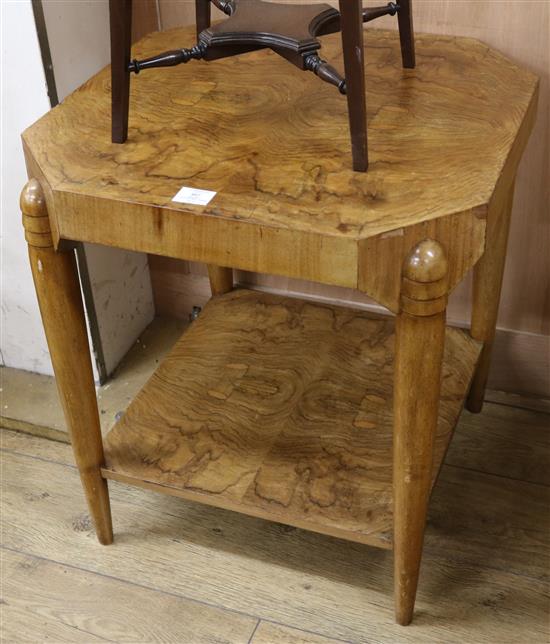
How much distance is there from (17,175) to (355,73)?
67 cm

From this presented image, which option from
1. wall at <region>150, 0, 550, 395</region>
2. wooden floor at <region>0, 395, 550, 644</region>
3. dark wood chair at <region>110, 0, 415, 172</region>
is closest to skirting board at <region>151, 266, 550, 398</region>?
wall at <region>150, 0, 550, 395</region>

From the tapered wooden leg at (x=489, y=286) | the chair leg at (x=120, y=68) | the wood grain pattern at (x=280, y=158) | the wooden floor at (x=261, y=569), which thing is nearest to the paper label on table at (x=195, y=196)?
the wood grain pattern at (x=280, y=158)

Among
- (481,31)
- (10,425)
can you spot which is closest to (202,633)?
(10,425)

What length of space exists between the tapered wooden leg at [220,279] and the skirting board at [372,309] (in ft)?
→ 0.29

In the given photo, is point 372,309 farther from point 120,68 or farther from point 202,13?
point 120,68

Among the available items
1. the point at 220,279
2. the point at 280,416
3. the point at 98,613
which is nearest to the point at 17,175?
the point at 220,279

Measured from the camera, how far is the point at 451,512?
1334mm

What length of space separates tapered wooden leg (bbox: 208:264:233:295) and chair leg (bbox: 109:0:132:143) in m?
0.48

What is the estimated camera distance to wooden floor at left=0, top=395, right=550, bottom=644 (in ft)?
3.89

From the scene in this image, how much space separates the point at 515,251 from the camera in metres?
1.42

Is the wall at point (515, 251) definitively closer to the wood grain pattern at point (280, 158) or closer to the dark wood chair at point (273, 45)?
the wood grain pattern at point (280, 158)

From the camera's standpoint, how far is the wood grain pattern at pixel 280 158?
88 cm

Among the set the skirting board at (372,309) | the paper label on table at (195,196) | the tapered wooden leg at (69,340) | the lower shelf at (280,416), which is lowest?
the skirting board at (372,309)

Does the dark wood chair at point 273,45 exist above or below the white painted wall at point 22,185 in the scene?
above
